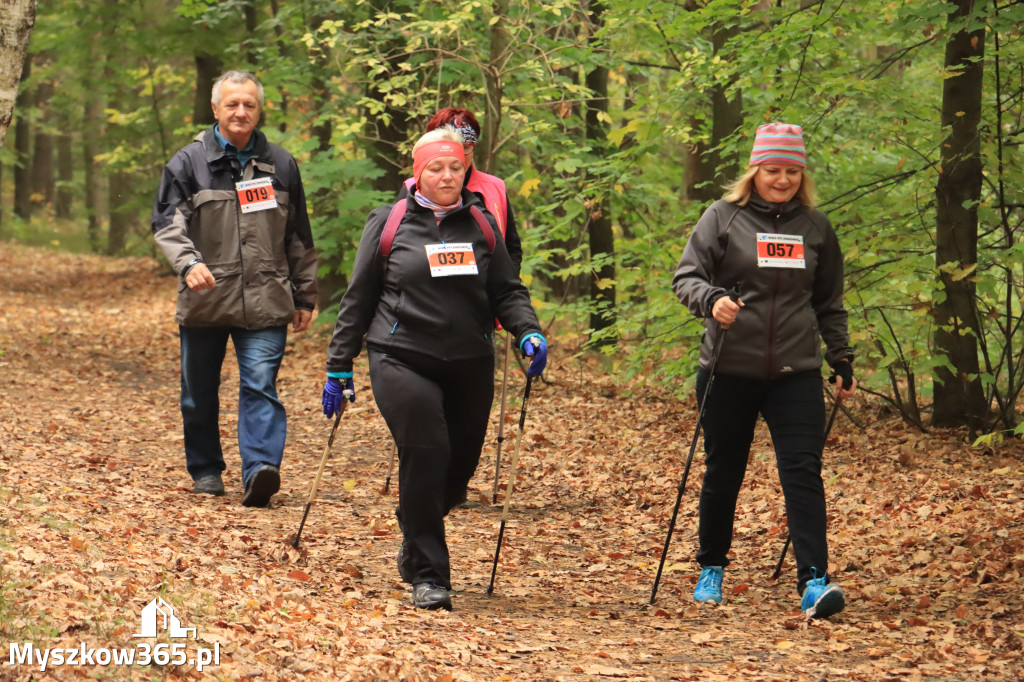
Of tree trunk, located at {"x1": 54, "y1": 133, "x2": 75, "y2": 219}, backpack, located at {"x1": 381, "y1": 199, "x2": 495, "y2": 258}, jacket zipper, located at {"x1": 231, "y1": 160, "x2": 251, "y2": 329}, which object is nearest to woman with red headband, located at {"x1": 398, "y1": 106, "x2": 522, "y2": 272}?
jacket zipper, located at {"x1": 231, "y1": 160, "x2": 251, "y2": 329}

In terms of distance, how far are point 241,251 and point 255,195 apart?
1.24 feet

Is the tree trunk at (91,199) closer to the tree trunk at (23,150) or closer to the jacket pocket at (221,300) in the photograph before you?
the tree trunk at (23,150)

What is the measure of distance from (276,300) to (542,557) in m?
2.39

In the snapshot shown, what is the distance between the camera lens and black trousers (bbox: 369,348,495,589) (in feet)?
16.7

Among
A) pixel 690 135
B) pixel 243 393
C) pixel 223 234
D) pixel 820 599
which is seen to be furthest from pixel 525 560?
pixel 690 135

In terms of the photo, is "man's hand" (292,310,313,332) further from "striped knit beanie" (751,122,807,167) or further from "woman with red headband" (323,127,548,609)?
"striped knit beanie" (751,122,807,167)

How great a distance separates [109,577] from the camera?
442 cm

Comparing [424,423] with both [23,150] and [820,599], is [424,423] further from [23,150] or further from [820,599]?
[23,150]

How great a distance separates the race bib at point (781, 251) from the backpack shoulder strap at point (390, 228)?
1799 mm

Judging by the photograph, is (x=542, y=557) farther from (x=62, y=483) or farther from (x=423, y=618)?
(x=62, y=483)

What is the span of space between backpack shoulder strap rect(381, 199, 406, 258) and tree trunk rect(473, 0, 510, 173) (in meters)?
5.85

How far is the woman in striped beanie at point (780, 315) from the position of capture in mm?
5258

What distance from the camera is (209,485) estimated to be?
23.5ft

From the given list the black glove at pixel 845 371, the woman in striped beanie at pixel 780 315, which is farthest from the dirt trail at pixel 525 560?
the black glove at pixel 845 371
